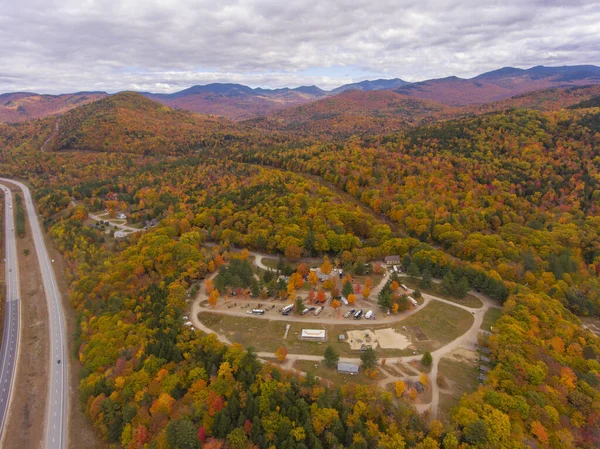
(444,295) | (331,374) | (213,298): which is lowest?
(444,295)

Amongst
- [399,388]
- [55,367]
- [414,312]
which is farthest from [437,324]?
[55,367]

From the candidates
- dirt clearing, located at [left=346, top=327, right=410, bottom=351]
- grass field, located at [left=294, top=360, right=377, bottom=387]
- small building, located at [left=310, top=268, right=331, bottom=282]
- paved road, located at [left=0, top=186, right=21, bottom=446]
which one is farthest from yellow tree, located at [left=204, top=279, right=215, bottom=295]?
paved road, located at [left=0, top=186, right=21, bottom=446]

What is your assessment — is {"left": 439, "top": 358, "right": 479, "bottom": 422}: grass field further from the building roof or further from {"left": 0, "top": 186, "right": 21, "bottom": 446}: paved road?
{"left": 0, "top": 186, "right": 21, "bottom": 446}: paved road

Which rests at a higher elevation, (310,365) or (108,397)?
(310,365)

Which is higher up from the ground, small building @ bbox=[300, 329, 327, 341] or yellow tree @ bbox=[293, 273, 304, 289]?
yellow tree @ bbox=[293, 273, 304, 289]

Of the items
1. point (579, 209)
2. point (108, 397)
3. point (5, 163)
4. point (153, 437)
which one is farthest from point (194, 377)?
point (5, 163)

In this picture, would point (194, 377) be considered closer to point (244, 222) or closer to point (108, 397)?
point (108, 397)

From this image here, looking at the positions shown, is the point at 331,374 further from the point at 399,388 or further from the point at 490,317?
the point at 490,317
